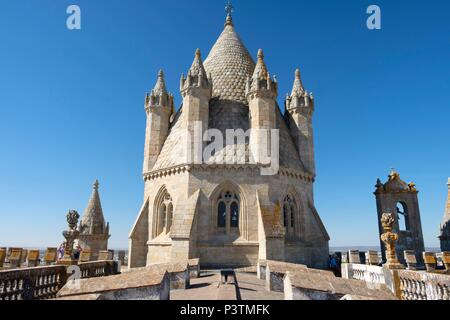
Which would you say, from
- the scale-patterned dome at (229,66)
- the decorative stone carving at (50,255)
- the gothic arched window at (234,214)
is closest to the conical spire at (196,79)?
the scale-patterned dome at (229,66)

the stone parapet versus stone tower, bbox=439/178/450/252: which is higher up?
stone tower, bbox=439/178/450/252

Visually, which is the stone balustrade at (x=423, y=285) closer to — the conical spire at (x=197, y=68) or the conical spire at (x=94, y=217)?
the conical spire at (x=197, y=68)

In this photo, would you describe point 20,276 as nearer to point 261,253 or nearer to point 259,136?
point 261,253

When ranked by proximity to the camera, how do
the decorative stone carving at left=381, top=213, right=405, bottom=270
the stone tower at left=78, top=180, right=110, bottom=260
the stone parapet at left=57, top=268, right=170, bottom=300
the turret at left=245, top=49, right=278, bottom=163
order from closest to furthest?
the stone parapet at left=57, top=268, right=170, bottom=300, the decorative stone carving at left=381, top=213, right=405, bottom=270, the turret at left=245, top=49, right=278, bottom=163, the stone tower at left=78, top=180, right=110, bottom=260

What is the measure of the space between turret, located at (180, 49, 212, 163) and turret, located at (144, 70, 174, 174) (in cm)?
224

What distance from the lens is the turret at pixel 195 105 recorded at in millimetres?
20438

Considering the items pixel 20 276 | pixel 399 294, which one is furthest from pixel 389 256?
pixel 20 276

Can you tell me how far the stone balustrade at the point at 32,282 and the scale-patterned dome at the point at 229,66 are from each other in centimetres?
1567

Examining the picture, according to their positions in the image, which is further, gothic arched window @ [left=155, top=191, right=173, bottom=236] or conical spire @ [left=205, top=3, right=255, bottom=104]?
conical spire @ [left=205, top=3, right=255, bottom=104]

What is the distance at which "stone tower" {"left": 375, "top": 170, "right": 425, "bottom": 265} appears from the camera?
25.5 meters

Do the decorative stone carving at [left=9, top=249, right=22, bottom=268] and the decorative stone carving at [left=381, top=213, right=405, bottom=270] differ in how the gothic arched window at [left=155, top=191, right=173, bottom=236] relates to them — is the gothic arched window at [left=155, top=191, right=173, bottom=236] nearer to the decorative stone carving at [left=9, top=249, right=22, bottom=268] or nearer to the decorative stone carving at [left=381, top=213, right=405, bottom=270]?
the decorative stone carving at [left=9, top=249, right=22, bottom=268]

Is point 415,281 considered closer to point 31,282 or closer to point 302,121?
point 31,282
